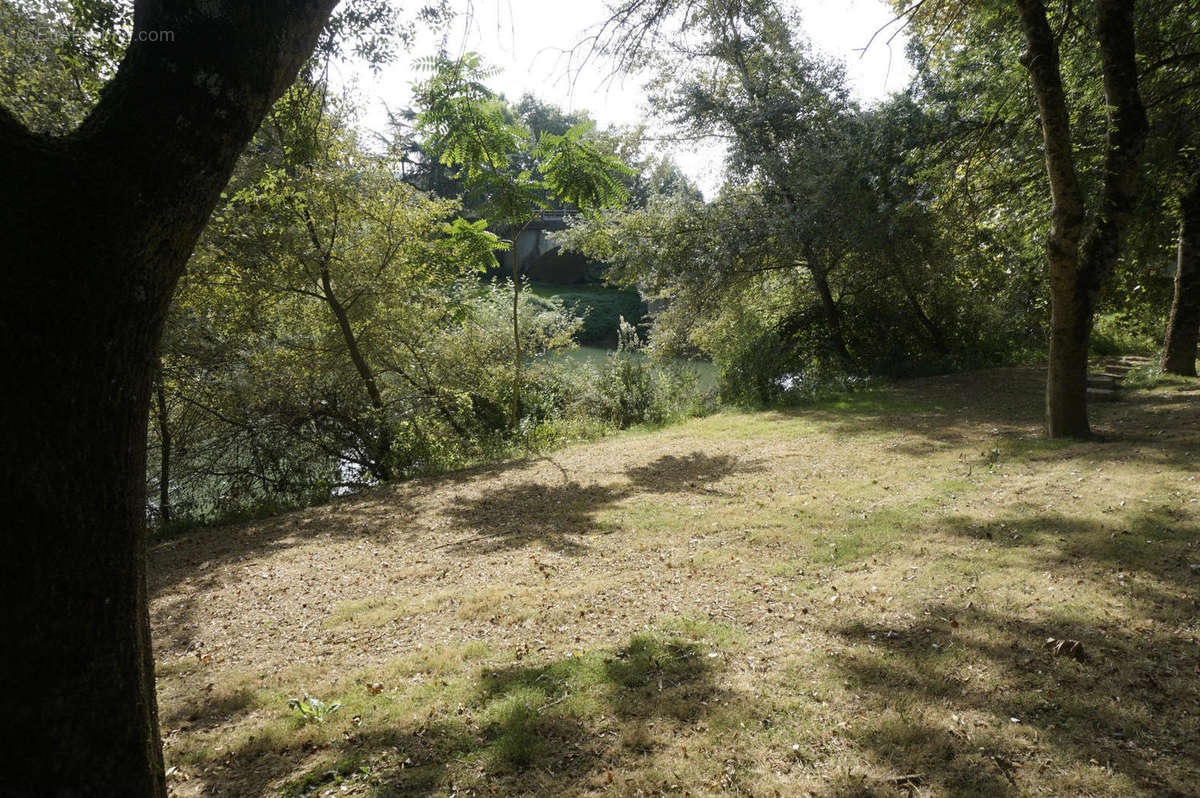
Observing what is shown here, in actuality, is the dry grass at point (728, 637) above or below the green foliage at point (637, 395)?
below

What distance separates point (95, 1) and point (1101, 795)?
812 cm

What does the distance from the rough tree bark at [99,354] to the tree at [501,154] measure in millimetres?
6364

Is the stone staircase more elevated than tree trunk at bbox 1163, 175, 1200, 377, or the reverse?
tree trunk at bbox 1163, 175, 1200, 377

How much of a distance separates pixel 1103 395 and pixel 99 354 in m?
11.5

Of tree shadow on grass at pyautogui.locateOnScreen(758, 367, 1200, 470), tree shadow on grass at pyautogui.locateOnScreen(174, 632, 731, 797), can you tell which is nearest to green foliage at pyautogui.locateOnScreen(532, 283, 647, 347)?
tree shadow on grass at pyautogui.locateOnScreen(758, 367, 1200, 470)

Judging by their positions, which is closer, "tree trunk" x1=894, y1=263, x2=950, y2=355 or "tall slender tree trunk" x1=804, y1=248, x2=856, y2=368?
"tree trunk" x1=894, y1=263, x2=950, y2=355

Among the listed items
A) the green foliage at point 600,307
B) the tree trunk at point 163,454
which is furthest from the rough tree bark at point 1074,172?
the green foliage at point 600,307

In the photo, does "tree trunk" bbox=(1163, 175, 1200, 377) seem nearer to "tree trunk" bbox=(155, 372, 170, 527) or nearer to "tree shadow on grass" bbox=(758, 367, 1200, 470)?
"tree shadow on grass" bbox=(758, 367, 1200, 470)

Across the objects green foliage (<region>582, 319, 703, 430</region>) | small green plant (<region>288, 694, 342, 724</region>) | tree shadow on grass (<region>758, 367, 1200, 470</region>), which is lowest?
small green plant (<region>288, 694, 342, 724</region>)

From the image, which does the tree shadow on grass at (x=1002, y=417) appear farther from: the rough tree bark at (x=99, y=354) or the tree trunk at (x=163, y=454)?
the tree trunk at (x=163, y=454)

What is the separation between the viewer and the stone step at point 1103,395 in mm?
9120

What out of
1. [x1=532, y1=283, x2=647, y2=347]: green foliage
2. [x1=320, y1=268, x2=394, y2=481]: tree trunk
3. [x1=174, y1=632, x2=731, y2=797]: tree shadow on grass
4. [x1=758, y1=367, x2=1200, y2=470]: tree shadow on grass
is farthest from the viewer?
[x1=532, y1=283, x2=647, y2=347]: green foliage

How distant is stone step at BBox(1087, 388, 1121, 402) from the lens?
9.12 metres

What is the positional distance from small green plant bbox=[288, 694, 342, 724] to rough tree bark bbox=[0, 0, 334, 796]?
1217mm
